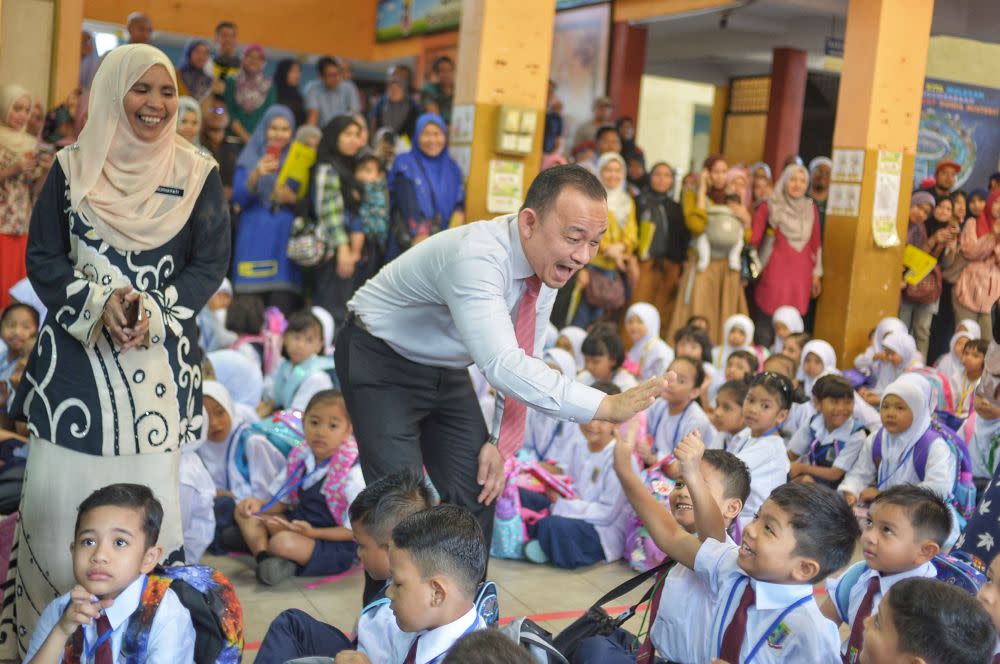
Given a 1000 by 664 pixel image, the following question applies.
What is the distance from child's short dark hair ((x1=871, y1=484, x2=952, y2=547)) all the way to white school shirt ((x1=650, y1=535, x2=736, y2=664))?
46 cm

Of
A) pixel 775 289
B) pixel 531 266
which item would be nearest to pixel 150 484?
pixel 531 266

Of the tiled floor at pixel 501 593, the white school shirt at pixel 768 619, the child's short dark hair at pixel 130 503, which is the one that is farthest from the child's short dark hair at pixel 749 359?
the child's short dark hair at pixel 130 503

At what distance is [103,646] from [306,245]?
4092 millimetres

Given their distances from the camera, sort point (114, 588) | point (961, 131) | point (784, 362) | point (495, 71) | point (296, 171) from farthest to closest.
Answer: point (961, 131) < point (495, 71) < point (296, 171) < point (784, 362) < point (114, 588)

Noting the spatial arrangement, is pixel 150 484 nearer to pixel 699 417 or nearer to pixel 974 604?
pixel 974 604

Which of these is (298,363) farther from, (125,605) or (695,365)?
(125,605)

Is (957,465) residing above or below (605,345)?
below

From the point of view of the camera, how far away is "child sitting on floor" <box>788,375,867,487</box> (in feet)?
16.5

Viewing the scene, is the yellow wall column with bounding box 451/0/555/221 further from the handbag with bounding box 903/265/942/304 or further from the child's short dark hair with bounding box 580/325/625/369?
the handbag with bounding box 903/265/942/304

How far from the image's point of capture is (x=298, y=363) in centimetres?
520

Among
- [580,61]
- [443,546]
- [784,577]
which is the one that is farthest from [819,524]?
[580,61]

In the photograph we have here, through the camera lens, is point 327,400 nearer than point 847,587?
No

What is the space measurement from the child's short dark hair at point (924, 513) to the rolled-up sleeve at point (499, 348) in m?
0.89

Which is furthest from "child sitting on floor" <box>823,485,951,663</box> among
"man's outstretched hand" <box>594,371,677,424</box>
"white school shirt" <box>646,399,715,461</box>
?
"white school shirt" <box>646,399,715,461</box>
